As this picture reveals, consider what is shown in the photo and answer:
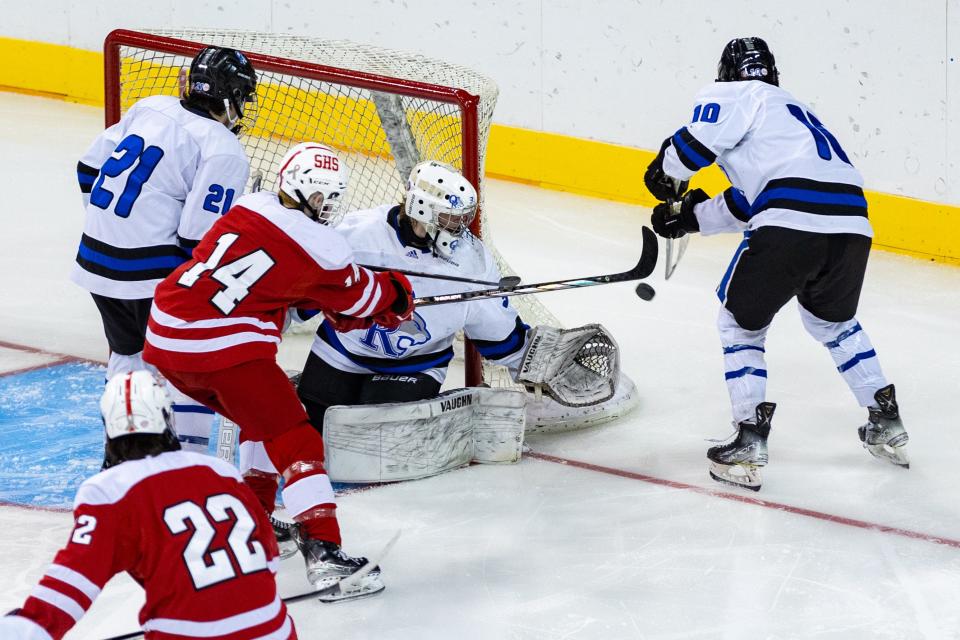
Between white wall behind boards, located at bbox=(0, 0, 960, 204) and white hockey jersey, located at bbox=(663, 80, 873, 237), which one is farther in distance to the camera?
white wall behind boards, located at bbox=(0, 0, 960, 204)

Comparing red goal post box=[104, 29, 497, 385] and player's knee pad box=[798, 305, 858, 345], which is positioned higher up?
red goal post box=[104, 29, 497, 385]

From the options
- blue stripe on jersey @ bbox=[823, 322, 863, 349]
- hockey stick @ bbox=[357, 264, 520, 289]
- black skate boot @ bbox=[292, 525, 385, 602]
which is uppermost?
hockey stick @ bbox=[357, 264, 520, 289]

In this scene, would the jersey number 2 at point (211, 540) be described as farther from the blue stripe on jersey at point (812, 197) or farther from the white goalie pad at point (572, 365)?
the blue stripe on jersey at point (812, 197)

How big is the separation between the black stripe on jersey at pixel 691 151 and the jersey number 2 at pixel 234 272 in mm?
1225

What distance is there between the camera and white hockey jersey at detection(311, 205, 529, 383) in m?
3.72

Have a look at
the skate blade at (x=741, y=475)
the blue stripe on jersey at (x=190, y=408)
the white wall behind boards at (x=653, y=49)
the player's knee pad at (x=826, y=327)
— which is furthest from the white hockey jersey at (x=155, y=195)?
the white wall behind boards at (x=653, y=49)

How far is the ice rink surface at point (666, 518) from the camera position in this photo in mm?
3080

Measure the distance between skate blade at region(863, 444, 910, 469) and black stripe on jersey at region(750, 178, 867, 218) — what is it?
64 cm

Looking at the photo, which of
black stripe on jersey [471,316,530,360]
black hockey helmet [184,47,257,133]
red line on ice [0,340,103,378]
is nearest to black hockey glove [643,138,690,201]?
black stripe on jersey [471,316,530,360]

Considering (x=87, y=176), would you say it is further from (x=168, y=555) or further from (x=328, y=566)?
(x=168, y=555)

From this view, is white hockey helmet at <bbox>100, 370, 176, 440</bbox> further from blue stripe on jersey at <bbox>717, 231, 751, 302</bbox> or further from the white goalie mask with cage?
blue stripe on jersey at <bbox>717, 231, 751, 302</bbox>

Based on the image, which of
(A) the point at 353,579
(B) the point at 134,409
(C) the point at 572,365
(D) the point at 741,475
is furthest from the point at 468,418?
(B) the point at 134,409

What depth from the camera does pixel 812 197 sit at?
368 centimetres

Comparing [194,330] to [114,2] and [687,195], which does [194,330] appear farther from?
[114,2]
